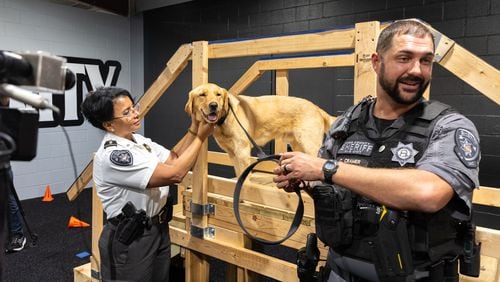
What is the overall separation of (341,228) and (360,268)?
163 millimetres

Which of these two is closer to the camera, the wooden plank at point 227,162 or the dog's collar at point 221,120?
the dog's collar at point 221,120

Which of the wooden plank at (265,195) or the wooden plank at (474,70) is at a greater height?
the wooden plank at (474,70)

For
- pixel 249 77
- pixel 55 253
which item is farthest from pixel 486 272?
pixel 55 253

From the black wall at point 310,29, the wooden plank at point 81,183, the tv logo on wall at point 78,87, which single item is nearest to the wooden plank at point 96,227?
the wooden plank at point 81,183

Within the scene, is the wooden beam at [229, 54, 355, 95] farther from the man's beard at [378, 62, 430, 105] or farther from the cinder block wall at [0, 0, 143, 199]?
the cinder block wall at [0, 0, 143, 199]

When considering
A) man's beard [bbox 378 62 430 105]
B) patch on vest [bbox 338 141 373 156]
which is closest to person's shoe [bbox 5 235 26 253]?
patch on vest [bbox 338 141 373 156]

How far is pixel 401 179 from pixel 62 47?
6.89m

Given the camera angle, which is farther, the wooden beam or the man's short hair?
the wooden beam

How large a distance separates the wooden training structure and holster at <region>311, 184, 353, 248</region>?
61cm

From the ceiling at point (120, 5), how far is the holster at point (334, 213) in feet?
20.5

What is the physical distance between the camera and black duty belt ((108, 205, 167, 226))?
2113 millimetres

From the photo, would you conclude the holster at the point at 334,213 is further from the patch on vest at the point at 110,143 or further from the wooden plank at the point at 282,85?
the wooden plank at the point at 282,85

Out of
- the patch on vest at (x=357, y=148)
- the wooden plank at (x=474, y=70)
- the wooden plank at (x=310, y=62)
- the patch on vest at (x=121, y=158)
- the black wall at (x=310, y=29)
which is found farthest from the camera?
the black wall at (x=310, y=29)

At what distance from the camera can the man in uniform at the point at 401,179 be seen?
115cm
